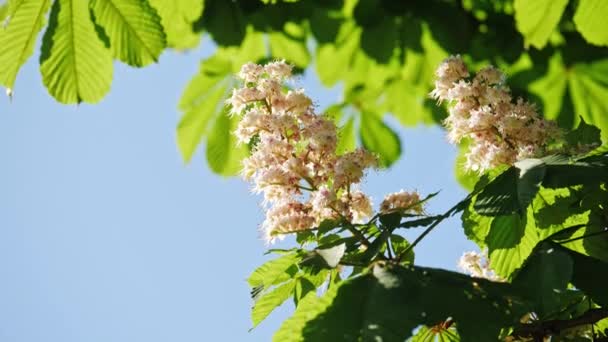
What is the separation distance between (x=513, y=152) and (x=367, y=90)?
2.03 meters

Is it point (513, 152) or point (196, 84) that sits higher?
point (196, 84)

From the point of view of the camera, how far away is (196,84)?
3133 mm

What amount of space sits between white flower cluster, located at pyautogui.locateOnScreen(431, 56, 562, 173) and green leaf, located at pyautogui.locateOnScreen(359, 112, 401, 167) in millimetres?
1651

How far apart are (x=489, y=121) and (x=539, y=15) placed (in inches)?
18.1

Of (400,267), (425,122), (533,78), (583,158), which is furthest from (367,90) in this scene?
(400,267)

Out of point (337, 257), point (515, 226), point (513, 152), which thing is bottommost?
point (337, 257)

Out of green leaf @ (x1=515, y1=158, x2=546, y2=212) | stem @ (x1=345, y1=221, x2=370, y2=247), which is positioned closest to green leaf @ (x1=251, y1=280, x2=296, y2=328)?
stem @ (x1=345, y1=221, x2=370, y2=247)

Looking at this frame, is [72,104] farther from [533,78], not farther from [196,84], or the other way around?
[533,78]

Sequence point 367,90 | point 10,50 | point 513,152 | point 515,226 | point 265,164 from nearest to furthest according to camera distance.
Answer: point 515,226 → point 513,152 → point 265,164 → point 10,50 → point 367,90

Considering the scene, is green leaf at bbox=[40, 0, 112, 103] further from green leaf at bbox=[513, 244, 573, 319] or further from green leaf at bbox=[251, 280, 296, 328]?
green leaf at bbox=[513, 244, 573, 319]

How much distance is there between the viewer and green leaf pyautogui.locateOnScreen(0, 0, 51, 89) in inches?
62.4

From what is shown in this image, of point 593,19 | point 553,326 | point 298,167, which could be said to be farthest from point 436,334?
point 593,19

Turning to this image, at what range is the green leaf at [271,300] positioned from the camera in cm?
125

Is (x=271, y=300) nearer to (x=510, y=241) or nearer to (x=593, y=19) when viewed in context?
(x=510, y=241)
